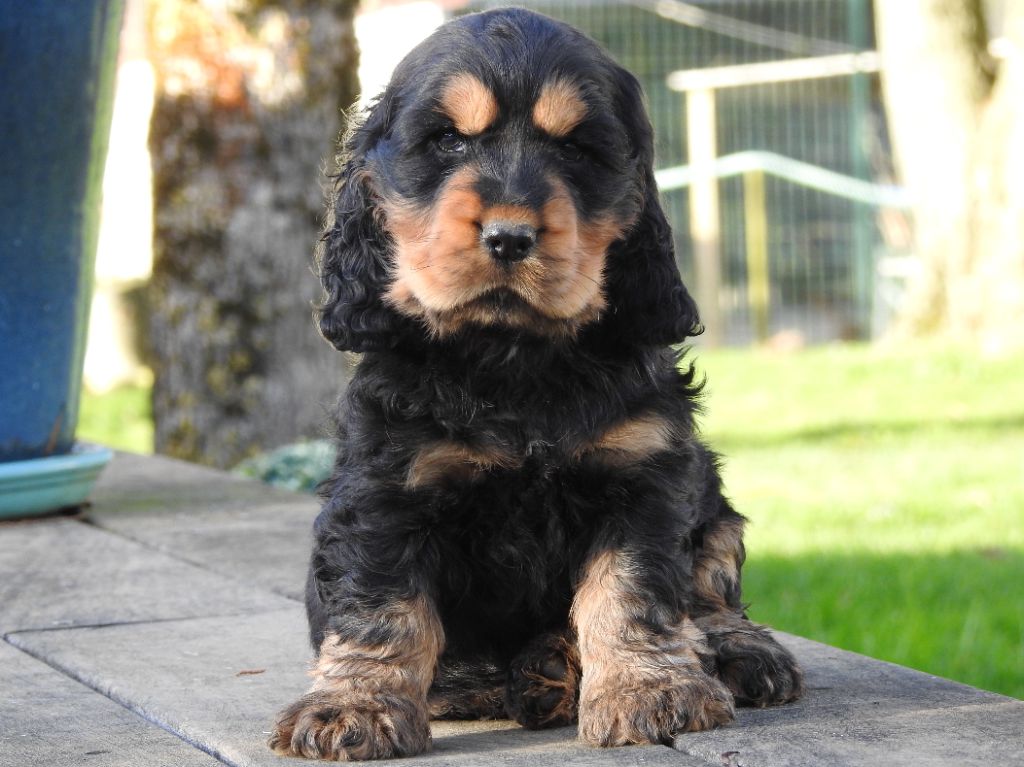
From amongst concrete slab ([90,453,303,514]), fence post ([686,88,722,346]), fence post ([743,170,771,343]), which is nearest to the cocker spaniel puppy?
concrete slab ([90,453,303,514])

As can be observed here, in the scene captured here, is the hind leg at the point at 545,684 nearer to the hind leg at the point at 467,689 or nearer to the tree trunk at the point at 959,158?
the hind leg at the point at 467,689

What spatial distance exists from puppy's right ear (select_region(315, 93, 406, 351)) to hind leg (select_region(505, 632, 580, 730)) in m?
0.76

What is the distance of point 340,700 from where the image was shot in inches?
129

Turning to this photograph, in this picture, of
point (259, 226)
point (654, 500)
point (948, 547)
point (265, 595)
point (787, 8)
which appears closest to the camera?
point (654, 500)

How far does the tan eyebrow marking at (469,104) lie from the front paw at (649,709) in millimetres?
1197

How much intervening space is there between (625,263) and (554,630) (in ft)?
2.79

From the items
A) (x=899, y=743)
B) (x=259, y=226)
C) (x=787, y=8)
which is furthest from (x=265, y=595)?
(x=787, y=8)

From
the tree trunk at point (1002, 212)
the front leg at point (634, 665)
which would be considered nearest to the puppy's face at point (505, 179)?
the front leg at point (634, 665)

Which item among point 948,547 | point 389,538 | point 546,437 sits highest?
point 546,437

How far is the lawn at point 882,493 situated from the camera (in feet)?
18.6

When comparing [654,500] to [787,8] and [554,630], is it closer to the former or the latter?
[554,630]

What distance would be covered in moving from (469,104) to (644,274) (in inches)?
23.4

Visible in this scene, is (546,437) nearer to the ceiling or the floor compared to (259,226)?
nearer to the floor

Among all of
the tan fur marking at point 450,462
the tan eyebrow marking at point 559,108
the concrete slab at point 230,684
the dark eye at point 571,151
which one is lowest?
the concrete slab at point 230,684
